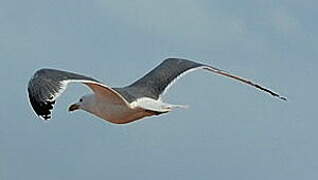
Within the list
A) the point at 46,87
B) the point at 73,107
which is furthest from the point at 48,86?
the point at 73,107

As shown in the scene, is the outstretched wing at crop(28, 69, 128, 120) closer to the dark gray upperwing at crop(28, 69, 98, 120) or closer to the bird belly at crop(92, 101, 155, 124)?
the dark gray upperwing at crop(28, 69, 98, 120)

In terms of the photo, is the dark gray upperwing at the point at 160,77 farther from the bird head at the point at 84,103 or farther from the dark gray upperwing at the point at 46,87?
the dark gray upperwing at the point at 46,87

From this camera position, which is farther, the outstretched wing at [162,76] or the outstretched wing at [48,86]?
the outstretched wing at [162,76]

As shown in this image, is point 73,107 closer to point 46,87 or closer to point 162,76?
point 162,76

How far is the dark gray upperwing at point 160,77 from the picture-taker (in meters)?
23.2

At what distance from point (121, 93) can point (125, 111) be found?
32cm

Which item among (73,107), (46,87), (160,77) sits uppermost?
(46,87)

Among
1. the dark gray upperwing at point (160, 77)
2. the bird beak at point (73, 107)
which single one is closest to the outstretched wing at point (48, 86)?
the dark gray upperwing at point (160, 77)

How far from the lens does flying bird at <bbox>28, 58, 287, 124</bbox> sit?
1859 centimetres

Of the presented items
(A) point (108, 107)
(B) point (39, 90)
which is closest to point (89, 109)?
(A) point (108, 107)

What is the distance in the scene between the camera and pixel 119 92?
21922 millimetres

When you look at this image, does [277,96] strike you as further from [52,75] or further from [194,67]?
[52,75]

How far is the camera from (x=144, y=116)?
21875 mm

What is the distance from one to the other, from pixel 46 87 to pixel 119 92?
322cm
